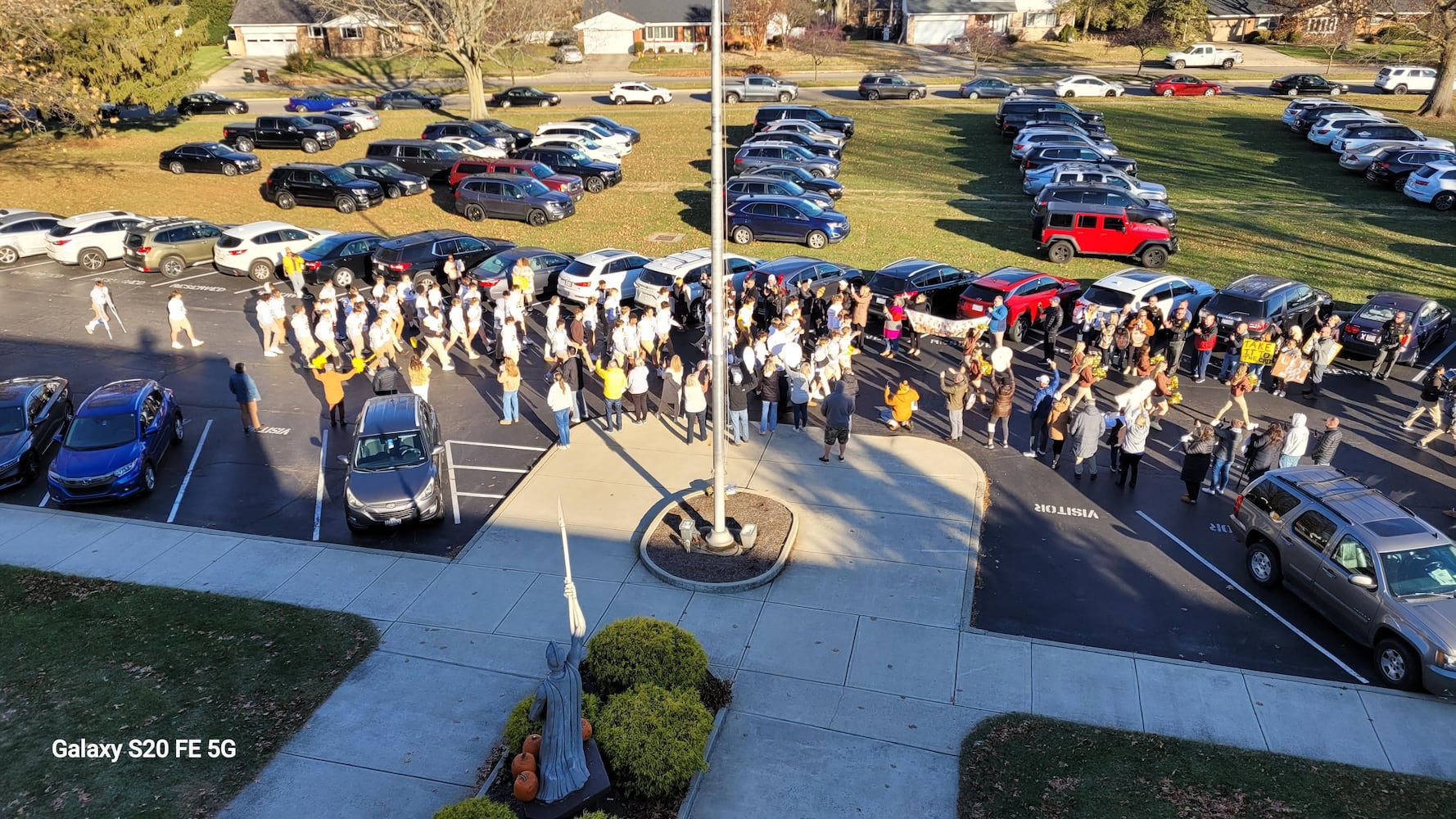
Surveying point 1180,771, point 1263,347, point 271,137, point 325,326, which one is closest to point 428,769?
point 1180,771

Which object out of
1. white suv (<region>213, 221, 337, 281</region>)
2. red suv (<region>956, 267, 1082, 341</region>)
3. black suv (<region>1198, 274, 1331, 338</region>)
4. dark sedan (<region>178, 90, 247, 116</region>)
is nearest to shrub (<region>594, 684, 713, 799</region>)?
red suv (<region>956, 267, 1082, 341</region>)

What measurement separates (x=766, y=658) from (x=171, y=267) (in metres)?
25.1

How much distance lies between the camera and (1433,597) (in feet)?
34.1

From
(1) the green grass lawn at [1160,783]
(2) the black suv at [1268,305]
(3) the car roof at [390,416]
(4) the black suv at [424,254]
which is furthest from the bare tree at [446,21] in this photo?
(1) the green grass lawn at [1160,783]

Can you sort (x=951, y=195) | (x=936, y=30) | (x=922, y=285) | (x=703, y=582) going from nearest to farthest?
(x=703, y=582)
(x=922, y=285)
(x=951, y=195)
(x=936, y=30)

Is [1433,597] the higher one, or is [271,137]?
[271,137]

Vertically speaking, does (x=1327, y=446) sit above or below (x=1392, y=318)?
below

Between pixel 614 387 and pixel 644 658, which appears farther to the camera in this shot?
pixel 614 387

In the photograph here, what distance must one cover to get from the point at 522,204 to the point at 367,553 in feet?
66.3

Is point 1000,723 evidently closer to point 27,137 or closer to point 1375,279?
point 1375,279

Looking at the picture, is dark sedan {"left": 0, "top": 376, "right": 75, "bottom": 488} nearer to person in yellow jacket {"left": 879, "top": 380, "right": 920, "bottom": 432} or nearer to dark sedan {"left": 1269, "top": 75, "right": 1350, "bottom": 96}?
person in yellow jacket {"left": 879, "top": 380, "right": 920, "bottom": 432}

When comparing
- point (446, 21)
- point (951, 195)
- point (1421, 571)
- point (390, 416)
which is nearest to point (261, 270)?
point (390, 416)

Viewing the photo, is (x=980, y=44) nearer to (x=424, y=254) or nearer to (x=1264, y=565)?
(x=424, y=254)

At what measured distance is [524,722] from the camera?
30.0 feet
